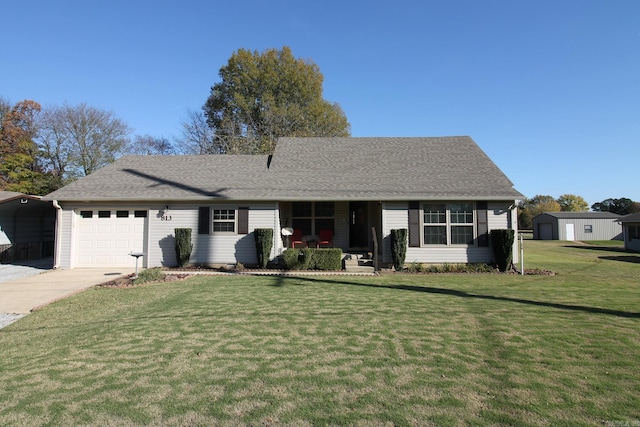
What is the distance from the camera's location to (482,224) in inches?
480

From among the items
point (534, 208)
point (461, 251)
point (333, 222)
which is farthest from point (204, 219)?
point (534, 208)

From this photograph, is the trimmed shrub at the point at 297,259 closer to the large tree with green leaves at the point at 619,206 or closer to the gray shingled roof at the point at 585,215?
the gray shingled roof at the point at 585,215

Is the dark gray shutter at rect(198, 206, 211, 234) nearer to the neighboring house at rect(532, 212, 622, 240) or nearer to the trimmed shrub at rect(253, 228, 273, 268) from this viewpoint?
the trimmed shrub at rect(253, 228, 273, 268)

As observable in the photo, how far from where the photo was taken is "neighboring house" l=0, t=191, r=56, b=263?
44.2 feet

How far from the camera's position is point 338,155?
15.7m

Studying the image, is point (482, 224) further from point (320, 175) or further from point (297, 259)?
point (297, 259)

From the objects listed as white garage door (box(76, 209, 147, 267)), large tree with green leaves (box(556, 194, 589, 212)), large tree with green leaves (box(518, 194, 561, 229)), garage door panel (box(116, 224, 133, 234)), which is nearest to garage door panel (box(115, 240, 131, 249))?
white garage door (box(76, 209, 147, 267))

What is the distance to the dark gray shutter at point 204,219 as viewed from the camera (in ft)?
41.1

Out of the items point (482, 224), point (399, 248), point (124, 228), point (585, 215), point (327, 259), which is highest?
point (585, 215)

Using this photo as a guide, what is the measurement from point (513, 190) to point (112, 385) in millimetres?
12756

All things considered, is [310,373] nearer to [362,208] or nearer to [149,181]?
[362,208]

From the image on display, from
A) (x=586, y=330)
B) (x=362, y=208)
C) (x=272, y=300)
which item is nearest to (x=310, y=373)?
(x=272, y=300)

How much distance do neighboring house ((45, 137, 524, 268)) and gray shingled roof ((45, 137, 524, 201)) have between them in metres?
0.07

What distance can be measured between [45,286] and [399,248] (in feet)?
34.7
